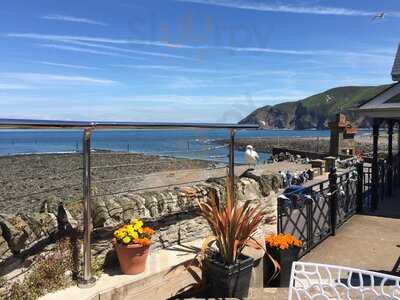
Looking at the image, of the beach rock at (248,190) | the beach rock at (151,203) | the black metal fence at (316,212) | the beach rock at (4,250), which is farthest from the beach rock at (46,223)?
the black metal fence at (316,212)

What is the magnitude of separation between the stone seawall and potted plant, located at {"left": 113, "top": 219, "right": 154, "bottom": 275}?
170 mm

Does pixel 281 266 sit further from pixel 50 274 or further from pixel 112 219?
pixel 50 274

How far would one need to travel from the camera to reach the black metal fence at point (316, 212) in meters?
5.02

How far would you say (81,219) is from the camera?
295 centimetres

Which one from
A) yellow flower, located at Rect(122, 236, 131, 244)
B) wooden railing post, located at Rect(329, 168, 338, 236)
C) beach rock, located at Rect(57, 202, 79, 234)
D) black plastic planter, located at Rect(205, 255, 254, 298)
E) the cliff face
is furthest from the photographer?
the cliff face

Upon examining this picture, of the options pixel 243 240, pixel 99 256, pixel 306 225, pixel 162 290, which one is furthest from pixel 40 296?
pixel 306 225

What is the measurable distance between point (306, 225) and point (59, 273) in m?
3.62

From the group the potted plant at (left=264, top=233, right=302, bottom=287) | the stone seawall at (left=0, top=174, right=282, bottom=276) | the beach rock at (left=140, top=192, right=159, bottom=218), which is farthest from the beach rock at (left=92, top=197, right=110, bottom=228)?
the potted plant at (left=264, top=233, right=302, bottom=287)

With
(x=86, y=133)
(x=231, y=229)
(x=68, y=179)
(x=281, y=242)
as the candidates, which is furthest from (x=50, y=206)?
(x=68, y=179)

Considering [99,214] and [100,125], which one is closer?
[100,125]

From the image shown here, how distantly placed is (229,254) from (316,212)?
2.87m

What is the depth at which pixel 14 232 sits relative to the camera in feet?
8.20

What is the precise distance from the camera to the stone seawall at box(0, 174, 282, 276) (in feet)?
8.37

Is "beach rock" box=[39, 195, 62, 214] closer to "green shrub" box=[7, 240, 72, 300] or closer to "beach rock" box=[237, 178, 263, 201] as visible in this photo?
"green shrub" box=[7, 240, 72, 300]
